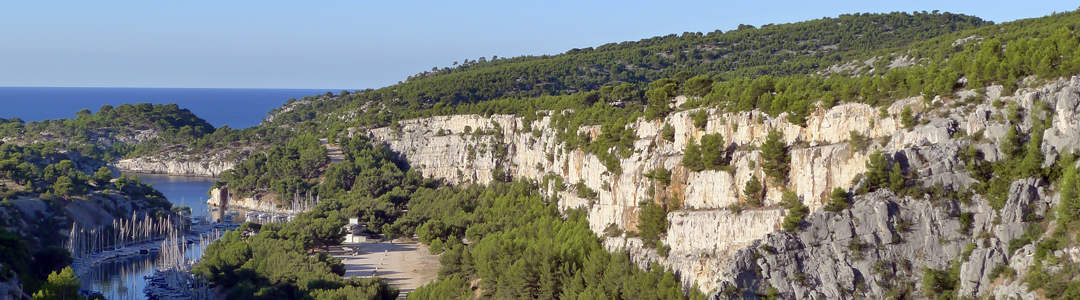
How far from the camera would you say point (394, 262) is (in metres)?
59.2

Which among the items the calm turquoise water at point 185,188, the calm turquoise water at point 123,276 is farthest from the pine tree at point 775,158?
the calm turquoise water at point 185,188

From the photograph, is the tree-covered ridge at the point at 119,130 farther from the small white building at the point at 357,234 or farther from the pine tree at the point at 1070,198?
the pine tree at the point at 1070,198

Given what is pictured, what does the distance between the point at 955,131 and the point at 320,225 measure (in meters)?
42.0

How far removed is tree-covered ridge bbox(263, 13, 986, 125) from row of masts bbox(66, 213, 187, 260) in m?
24.8

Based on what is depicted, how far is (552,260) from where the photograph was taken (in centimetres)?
4303

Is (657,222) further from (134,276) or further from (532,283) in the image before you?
(134,276)

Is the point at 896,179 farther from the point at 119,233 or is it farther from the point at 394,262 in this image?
the point at 119,233

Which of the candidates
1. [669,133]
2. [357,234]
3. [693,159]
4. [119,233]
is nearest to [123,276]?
[119,233]

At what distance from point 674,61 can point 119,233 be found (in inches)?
2294

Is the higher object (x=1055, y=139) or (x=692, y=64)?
(x=692, y=64)

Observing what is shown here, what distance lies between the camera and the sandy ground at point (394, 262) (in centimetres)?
5367

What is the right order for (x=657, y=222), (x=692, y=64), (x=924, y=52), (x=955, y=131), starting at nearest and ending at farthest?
(x=955, y=131), (x=657, y=222), (x=924, y=52), (x=692, y=64)

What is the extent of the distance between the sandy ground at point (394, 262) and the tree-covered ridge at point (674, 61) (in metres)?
26.1

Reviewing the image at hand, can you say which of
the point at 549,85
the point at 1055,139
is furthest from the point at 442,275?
the point at 549,85
